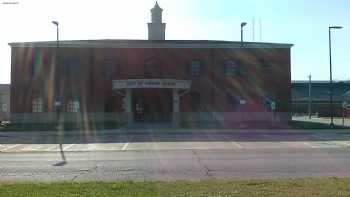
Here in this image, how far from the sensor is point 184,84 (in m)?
47.3

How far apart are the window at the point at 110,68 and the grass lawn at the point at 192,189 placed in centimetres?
4202

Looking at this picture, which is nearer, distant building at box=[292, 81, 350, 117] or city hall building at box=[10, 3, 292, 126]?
city hall building at box=[10, 3, 292, 126]

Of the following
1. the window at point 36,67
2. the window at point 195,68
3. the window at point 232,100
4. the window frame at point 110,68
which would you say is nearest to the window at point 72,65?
the window at point 36,67

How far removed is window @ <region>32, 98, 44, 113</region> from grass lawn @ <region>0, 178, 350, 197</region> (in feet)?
138

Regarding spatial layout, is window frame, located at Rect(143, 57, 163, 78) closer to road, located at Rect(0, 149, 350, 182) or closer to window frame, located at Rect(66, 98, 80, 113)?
window frame, located at Rect(66, 98, 80, 113)

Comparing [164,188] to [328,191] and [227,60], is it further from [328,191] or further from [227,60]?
[227,60]

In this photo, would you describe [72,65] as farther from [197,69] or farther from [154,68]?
[197,69]

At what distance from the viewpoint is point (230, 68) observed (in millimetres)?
53656

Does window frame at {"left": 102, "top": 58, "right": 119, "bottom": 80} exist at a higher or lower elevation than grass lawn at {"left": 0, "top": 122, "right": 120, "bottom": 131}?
higher

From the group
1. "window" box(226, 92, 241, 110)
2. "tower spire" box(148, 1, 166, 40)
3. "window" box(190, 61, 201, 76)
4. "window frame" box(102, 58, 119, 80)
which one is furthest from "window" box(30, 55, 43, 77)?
"window" box(226, 92, 241, 110)

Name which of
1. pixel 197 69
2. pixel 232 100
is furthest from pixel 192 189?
pixel 197 69

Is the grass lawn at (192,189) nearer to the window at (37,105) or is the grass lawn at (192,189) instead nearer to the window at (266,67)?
the window at (37,105)

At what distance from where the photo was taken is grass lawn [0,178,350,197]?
9578 mm

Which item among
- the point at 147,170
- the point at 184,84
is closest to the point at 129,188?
the point at 147,170
